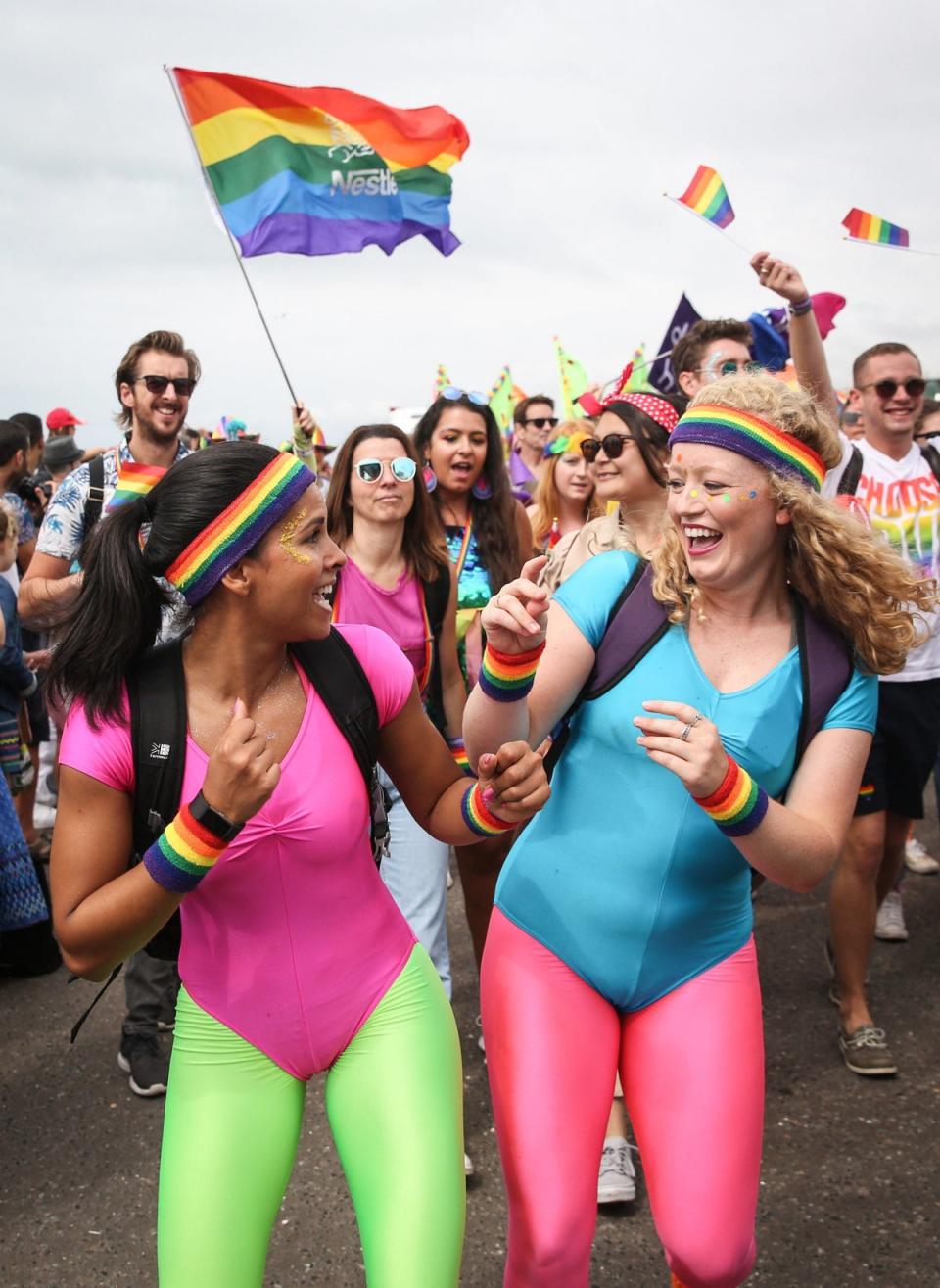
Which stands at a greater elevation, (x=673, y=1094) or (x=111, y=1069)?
(x=673, y=1094)

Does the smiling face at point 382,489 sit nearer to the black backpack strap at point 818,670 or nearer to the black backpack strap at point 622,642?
the black backpack strap at point 622,642

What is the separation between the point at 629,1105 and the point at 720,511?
1.36m

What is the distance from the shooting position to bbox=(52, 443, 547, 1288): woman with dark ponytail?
7.22 ft

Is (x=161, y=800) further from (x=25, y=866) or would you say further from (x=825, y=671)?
(x=25, y=866)

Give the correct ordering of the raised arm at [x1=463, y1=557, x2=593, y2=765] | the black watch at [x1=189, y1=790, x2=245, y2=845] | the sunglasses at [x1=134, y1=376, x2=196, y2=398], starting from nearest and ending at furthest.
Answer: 1. the black watch at [x1=189, y1=790, x2=245, y2=845]
2. the raised arm at [x1=463, y1=557, x2=593, y2=765]
3. the sunglasses at [x1=134, y1=376, x2=196, y2=398]

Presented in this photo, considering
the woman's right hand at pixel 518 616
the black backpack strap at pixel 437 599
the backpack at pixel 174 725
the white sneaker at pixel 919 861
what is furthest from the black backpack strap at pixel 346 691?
the white sneaker at pixel 919 861

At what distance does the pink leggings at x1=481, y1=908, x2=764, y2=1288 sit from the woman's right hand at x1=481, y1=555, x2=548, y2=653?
0.73 metres

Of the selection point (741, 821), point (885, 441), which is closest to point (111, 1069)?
point (741, 821)

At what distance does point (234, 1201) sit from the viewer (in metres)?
2.21

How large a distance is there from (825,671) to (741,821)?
1.79 ft

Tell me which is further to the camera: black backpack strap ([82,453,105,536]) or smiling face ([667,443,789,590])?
black backpack strap ([82,453,105,536])

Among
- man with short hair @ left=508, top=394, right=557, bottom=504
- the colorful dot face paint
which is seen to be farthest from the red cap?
the colorful dot face paint

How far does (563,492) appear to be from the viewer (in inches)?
245

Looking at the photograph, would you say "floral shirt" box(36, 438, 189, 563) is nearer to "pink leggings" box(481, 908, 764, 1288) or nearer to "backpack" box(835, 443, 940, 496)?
"backpack" box(835, 443, 940, 496)
